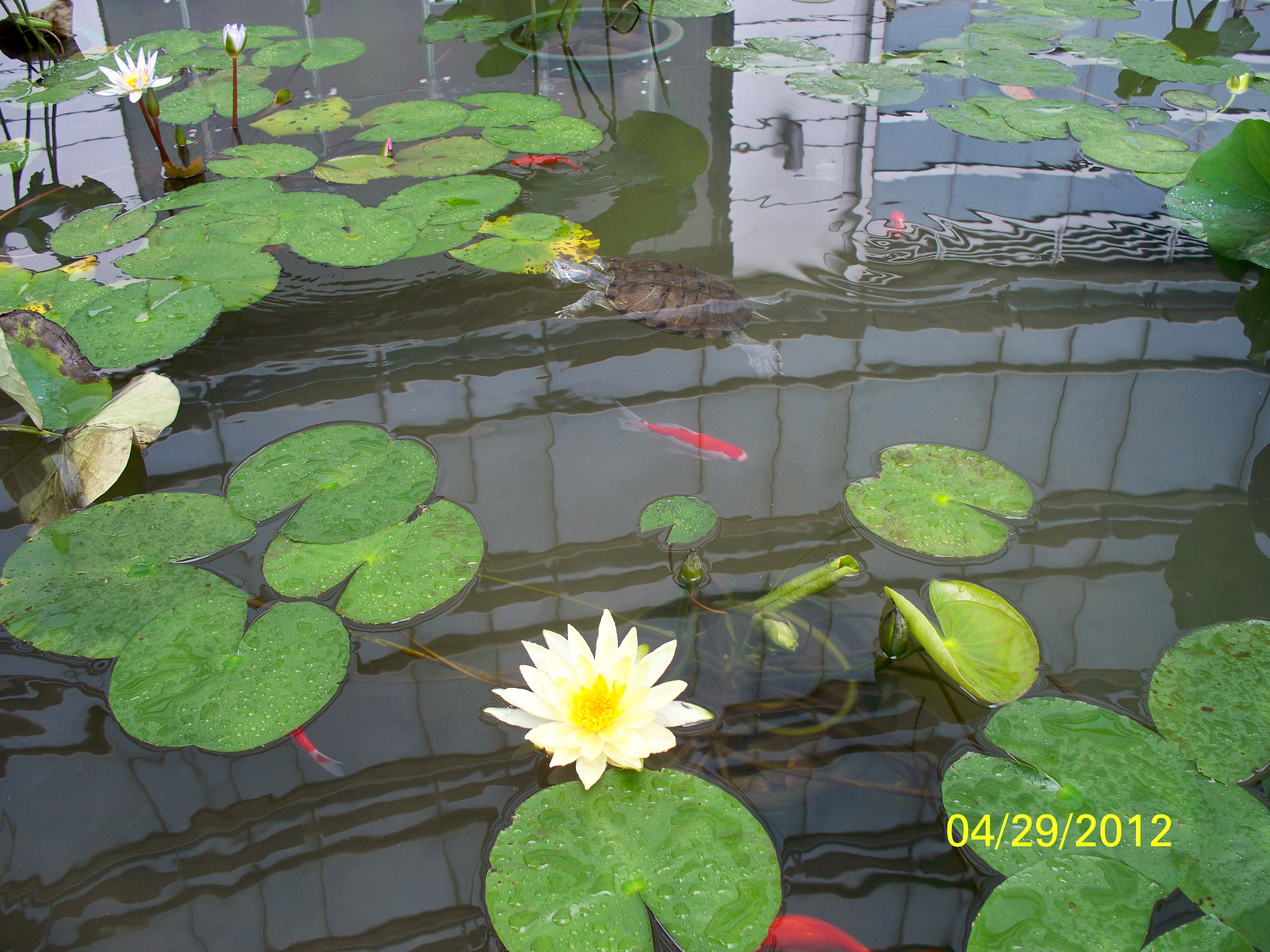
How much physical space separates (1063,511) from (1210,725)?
47 centimetres

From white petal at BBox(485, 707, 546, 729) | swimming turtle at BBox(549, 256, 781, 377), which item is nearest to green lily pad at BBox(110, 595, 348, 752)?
white petal at BBox(485, 707, 546, 729)

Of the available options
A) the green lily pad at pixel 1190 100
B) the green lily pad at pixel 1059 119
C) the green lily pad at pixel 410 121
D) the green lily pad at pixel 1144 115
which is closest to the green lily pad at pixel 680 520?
the green lily pad at pixel 410 121

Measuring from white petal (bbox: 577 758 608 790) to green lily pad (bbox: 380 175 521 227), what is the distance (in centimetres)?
161

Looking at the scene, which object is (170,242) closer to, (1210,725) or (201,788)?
(201,788)

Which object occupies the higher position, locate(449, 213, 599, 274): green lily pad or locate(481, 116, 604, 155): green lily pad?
locate(481, 116, 604, 155): green lily pad

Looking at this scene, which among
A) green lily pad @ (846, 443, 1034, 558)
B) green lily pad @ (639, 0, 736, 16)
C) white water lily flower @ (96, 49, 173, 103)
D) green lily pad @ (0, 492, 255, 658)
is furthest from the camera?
green lily pad @ (639, 0, 736, 16)

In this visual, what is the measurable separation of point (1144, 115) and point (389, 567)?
10.5 feet

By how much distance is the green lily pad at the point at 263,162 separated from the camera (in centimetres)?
245

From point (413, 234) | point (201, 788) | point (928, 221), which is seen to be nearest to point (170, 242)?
point (413, 234)

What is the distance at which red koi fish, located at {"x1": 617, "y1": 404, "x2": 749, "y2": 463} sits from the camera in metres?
1.58

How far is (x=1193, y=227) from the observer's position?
7.41 ft

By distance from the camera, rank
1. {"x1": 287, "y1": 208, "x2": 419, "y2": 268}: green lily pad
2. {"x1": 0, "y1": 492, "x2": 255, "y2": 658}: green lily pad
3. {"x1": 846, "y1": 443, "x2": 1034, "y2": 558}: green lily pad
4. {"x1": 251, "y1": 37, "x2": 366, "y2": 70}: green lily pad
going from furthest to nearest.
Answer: {"x1": 251, "y1": 37, "x2": 366, "y2": 70}: green lily pad → {"x1": 287, "y1": 208, "x2": 419, "y2": 268}: green lily pad → {"x1": 846, "y1": 443, "x2": 1034, "y2": 558}: green lily pad → {"x1": 0, "y1": 492, "x2": 255, "y2": 658}: green lily pad

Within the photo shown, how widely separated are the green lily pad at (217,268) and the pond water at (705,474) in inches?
2.5
